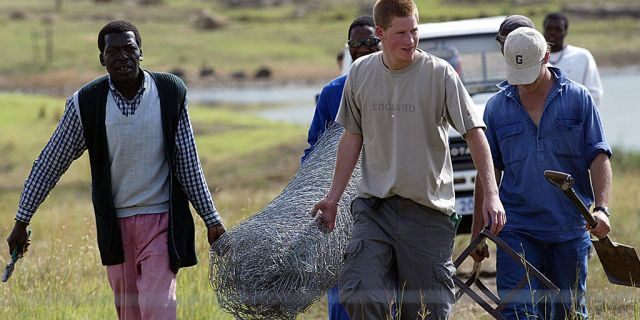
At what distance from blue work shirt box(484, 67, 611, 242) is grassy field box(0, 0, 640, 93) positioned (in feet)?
131

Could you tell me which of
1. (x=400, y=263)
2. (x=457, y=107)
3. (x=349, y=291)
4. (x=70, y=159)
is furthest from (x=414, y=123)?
(x=70, y=159)

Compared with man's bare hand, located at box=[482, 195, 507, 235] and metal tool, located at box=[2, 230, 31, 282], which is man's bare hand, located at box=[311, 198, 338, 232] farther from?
metal tool, located at box=[2, 230, 31, 282]

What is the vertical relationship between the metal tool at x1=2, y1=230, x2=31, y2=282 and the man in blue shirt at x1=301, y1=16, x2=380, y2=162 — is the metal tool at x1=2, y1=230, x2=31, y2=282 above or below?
below

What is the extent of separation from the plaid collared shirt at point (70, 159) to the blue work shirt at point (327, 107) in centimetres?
78

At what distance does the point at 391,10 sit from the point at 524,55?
86cm

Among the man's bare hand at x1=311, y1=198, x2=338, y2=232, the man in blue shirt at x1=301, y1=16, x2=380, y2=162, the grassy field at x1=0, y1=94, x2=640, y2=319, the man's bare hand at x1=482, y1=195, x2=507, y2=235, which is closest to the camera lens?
the man's bare hand at x1=482, y1=195, x2=507, y2=235

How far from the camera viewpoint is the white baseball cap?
6.12 m

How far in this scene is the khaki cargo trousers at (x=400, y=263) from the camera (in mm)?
5676

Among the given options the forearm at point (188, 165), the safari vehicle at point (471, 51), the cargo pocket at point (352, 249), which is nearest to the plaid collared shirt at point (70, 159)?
the forearm at point (188, 165)

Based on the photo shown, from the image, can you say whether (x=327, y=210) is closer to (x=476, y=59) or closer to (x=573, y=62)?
(x=573, y=62)

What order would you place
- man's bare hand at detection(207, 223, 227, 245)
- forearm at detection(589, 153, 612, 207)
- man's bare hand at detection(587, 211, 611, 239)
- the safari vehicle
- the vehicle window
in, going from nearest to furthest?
man's bare hand at detection(587, 211, 611, 239) → forearm at detection(589, 153, 612, 207) → man's bare hand at detection(207, 223, 227, 245) → the safari vehicle → the vehicle window

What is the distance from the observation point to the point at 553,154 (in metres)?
6.22

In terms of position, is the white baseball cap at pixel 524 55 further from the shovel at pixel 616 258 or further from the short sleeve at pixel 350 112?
the short sleeve at pixel 350 112

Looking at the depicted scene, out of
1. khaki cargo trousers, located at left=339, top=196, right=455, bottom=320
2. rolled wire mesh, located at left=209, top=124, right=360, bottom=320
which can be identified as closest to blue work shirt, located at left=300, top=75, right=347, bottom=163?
rolled wire mesh, located at left=209, top=124, right=360, bottom=320
